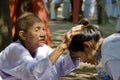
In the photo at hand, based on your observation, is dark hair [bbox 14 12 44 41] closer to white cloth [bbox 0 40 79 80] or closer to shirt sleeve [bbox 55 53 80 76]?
white cloth [bbox 0 40 79 80]

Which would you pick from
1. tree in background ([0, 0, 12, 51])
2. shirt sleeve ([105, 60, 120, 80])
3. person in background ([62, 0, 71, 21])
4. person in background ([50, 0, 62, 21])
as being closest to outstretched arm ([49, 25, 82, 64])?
shirt sleeve ([105, 60, 120, 80])

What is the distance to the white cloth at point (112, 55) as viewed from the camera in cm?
253

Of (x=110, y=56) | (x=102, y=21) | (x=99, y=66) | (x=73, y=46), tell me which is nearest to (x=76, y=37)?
(x=73, y=46)

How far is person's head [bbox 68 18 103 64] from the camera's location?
2.96m

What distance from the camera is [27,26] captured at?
3.49 metres

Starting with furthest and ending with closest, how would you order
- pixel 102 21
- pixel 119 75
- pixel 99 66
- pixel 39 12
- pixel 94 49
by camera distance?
1. pixel 102 21
2. pixel 39 12
3. pixel 99 66
4. pixel 94 49
5. pixel 119 75

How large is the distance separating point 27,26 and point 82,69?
323cm

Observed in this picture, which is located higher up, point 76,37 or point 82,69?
point 76,37

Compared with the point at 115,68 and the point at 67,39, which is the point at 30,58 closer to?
the point at 67,39

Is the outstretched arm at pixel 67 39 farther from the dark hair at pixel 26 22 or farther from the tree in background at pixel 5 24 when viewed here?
the tree in background at pixel 5 24

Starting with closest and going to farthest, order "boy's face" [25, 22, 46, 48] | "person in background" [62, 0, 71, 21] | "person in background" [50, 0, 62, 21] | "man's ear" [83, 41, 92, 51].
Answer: "man's ear" [83, 41, 92, 51], "boy's face" [25, 22, 46, 48], "person in background" [62, 0, 71, 21], "person in background" [50, 0, 62, 21]

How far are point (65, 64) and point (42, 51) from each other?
0.87 ft

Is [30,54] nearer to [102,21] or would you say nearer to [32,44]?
[32,44]

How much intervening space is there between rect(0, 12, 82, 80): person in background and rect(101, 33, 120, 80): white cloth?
684 millimetres
